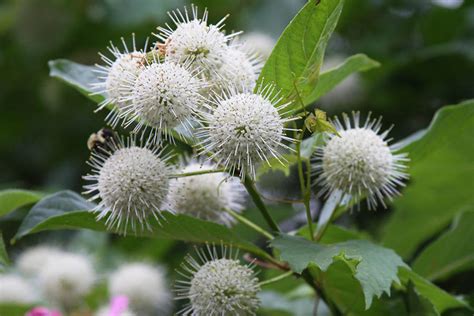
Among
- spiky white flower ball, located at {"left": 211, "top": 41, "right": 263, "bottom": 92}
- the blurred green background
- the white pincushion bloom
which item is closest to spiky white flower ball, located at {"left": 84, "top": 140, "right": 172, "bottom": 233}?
the white pincushion bloom

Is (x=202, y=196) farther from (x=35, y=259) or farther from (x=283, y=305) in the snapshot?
(x=35, y=259)

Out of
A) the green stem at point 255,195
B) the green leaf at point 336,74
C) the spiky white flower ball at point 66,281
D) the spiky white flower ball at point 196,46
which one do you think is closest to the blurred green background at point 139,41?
the spiky white flower ball at point 66,281

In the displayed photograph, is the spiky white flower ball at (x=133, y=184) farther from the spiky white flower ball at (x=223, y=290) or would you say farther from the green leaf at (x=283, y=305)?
the green leaf at (x=283, y=305)

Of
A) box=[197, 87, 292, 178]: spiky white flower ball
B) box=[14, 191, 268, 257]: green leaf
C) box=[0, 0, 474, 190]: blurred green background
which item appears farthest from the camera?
box=[0, 0, 474, 190]: blurred green background

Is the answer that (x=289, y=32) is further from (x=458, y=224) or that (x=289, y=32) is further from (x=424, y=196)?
(x=424, y=196)

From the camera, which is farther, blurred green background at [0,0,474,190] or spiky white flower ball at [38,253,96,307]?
blurred green background at [0,0,474,190]

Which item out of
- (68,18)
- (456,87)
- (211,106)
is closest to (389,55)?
(456,87)

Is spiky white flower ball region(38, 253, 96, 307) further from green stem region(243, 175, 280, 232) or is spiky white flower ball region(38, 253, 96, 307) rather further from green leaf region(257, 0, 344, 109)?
green leaf region(257, 0, 344, 109)
